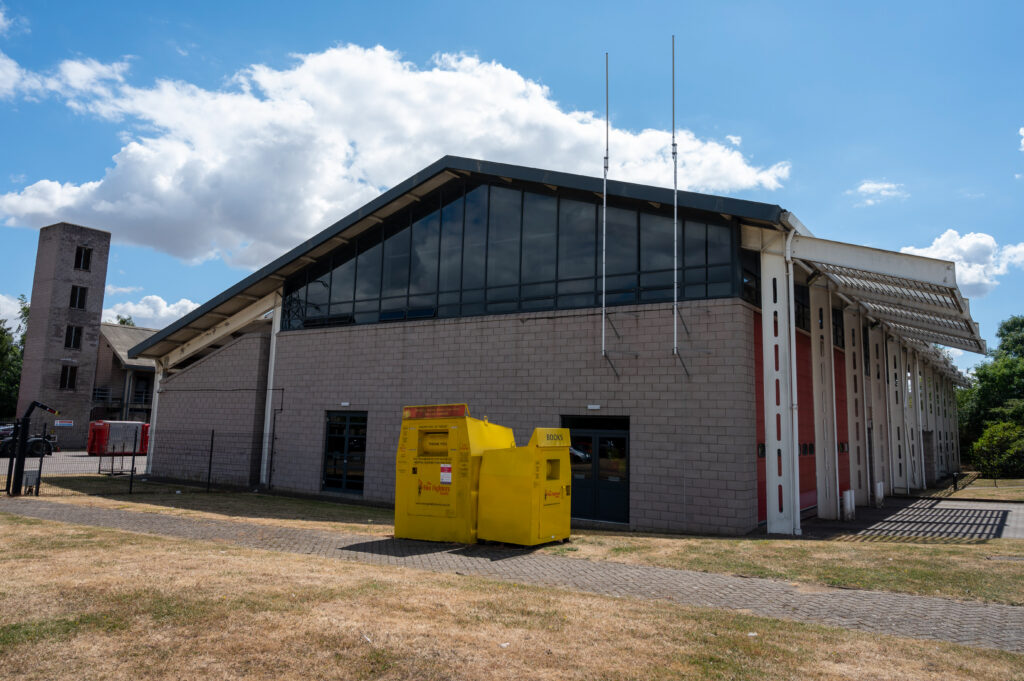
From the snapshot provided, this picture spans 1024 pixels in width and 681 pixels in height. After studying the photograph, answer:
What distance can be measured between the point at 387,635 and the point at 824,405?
660 inches

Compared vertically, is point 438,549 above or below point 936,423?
below

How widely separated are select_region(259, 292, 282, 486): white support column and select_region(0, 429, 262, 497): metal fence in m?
0.42

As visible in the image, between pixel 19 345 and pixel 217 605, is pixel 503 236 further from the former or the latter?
pixel 19 345

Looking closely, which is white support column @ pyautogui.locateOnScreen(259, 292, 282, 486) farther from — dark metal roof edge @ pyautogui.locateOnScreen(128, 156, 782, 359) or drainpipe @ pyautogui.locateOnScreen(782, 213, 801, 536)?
drainpipe @ pyautogui.locateOnScreen(782, 213, 801, 536)

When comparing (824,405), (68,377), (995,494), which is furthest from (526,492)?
(68,377)

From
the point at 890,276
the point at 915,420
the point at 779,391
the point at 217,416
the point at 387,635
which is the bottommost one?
the point at 387,635

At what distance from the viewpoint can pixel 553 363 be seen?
16.2 m

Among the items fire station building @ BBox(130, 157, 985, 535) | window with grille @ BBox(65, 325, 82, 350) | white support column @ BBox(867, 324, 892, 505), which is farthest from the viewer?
window with grille @ BBox(65, 325, 82, 350)

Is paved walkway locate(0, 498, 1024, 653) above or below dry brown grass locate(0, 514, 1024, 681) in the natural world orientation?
below

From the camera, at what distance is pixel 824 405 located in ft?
63.2

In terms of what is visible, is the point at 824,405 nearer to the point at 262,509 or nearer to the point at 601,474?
the point at 601,474

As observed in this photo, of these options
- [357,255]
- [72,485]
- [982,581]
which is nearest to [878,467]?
[982,581]

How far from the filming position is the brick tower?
47.2m

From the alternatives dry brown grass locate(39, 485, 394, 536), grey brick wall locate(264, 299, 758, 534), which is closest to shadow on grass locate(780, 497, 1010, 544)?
grey brick wall locate(264, 299, 758, 534)
